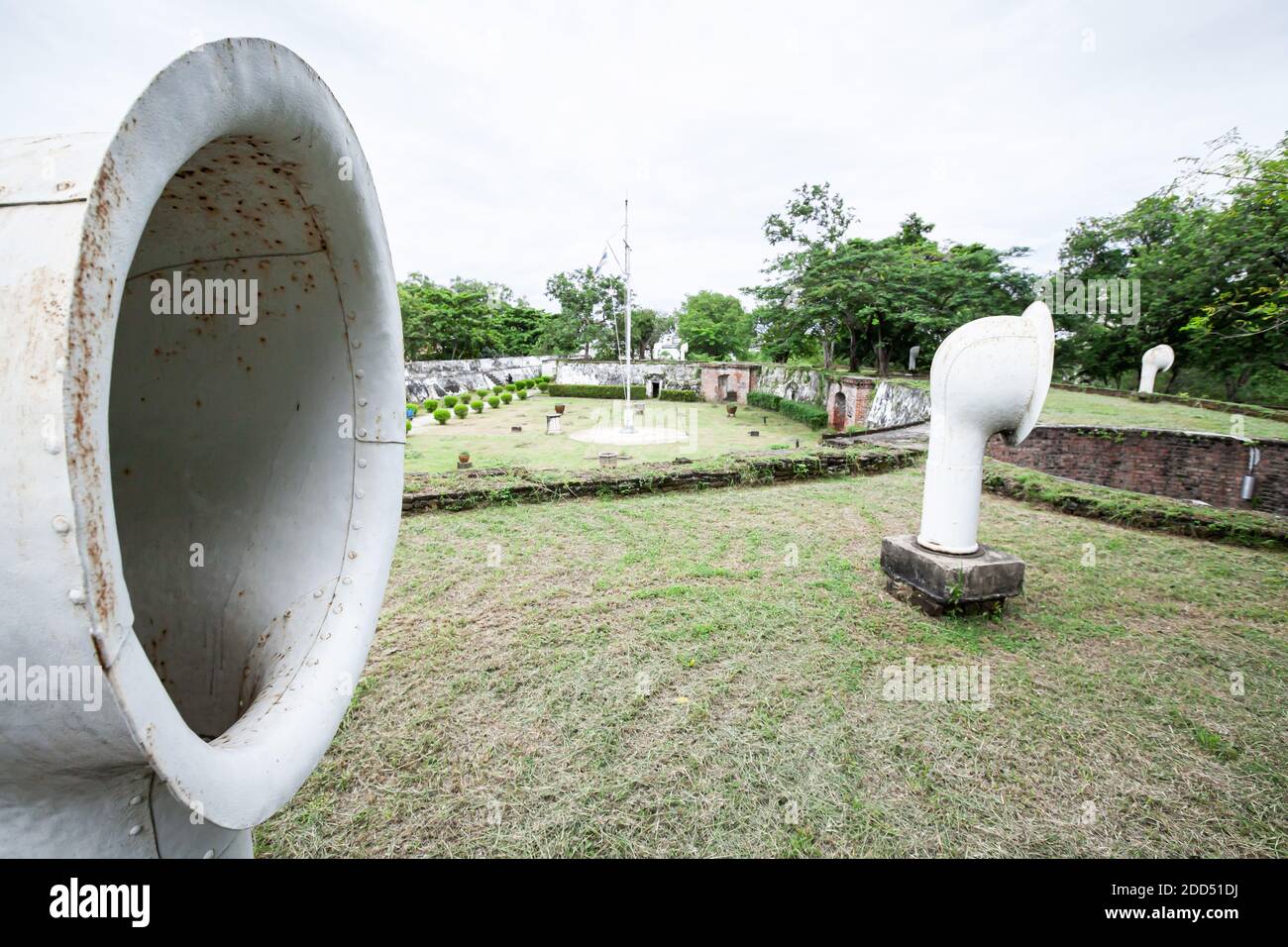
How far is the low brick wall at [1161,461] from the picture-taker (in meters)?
8.66

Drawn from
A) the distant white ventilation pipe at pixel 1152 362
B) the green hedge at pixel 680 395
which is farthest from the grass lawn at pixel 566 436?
the distant white ventilation pipe at pixel 1152 362

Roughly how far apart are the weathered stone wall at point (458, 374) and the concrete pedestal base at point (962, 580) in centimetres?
2055

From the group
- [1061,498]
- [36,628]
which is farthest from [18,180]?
[1061,498]

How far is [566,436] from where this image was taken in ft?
51.3

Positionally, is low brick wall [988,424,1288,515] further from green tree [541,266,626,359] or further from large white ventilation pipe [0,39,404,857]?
green tree [541,266,626,359]

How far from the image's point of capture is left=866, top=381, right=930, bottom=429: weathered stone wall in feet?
43.5

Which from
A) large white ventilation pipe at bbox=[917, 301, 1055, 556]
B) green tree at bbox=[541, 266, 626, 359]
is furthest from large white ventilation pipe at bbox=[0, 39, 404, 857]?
green tree at bbox=[541, 266, 626, 359]

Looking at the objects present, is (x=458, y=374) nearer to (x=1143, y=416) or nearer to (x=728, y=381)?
(x=728, y=381)

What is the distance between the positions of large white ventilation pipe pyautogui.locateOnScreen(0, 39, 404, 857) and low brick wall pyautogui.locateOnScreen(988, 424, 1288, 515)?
972cm

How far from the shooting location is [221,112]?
2.94 feet
